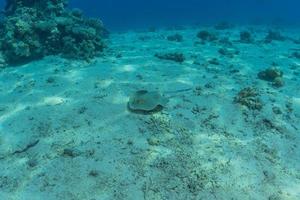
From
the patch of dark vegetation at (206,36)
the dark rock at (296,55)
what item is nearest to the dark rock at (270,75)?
the dark rock at (296,55)

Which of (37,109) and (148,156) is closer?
(148,156)

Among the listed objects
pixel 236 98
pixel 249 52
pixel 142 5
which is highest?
pixel 236 98

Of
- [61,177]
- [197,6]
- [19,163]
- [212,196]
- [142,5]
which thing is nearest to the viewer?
[212,196]

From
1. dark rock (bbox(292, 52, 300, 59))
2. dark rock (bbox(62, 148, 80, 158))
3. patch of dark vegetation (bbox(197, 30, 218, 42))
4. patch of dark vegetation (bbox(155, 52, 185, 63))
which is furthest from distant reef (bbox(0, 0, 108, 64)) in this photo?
dark rock (bbox(292, 52, 300, 59))

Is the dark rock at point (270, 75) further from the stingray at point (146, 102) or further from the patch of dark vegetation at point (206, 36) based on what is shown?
the patch of dark vegetation at point (206, 36)

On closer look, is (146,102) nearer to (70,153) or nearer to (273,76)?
(70,153)

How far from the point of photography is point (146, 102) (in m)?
7.53

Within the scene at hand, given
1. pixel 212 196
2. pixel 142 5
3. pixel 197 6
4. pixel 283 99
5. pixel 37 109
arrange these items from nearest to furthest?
pixel 212 196 < pixel 37 109 < pixel 283 99 < pixel 197 6 < pixel 142 5

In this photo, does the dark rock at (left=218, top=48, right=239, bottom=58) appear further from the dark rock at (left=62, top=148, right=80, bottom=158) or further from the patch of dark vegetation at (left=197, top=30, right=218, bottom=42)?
the dark rock at (left=62, top=148, right=80, bottom=158)

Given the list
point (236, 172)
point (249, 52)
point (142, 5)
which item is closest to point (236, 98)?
point (236, 172)

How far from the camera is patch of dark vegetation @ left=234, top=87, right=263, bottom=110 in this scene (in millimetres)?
7944

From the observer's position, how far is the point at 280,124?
7582mm

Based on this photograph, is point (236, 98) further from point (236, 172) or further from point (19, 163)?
point (19, 163)

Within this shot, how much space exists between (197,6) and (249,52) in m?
48.2
